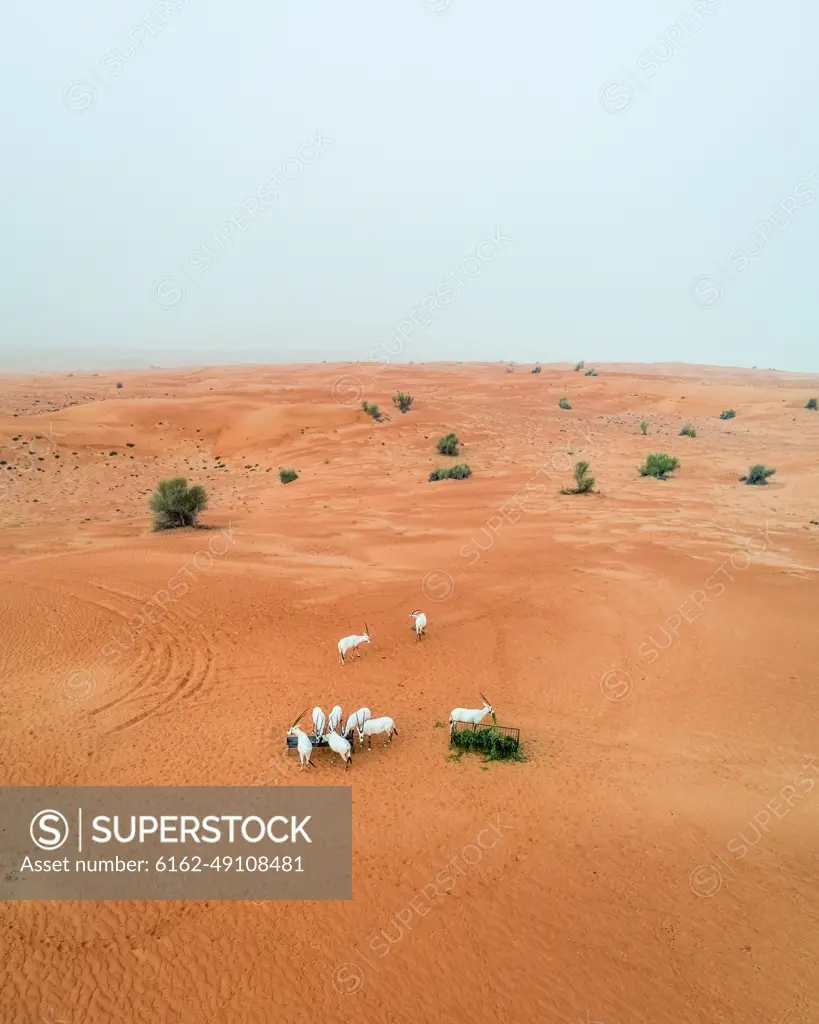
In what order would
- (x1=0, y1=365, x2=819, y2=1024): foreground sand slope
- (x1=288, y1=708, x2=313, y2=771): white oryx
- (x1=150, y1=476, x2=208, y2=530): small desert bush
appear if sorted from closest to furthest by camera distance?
(x1=0, y1=365, x2=819, y2=1024): foreground sand slope
(x1=288, y1=708, x2=313, y2=771): white oryx
(x1=150, y1=476, x2=208, y2=530): small desert bush

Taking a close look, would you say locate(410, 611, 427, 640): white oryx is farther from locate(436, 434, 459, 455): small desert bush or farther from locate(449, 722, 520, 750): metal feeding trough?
locate(436, 434, 459, 455): small desert bush

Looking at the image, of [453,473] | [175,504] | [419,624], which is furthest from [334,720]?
[453,473]

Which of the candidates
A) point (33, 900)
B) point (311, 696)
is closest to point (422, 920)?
point (33, 900)

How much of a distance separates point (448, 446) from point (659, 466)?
478 inches

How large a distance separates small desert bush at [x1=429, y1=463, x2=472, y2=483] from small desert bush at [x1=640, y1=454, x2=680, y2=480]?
964 centimetres

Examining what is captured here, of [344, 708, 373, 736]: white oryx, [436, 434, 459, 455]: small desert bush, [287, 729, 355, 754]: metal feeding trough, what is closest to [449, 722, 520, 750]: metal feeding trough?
[344, 708, 373, 736]: white oryx

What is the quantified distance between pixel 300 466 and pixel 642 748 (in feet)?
93.3

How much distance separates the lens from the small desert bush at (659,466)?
98.7 feet

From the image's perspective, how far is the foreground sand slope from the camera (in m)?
5.80

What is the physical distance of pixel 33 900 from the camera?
6555 mm

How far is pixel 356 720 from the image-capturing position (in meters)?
9.31

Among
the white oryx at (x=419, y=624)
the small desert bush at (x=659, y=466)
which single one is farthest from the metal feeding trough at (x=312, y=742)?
the small desert bush at (x=659, y=466)

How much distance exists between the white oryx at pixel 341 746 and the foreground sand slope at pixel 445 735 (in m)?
0.26

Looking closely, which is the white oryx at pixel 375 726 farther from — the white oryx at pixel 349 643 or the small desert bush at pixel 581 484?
the small desert bush at pixel 581 484
